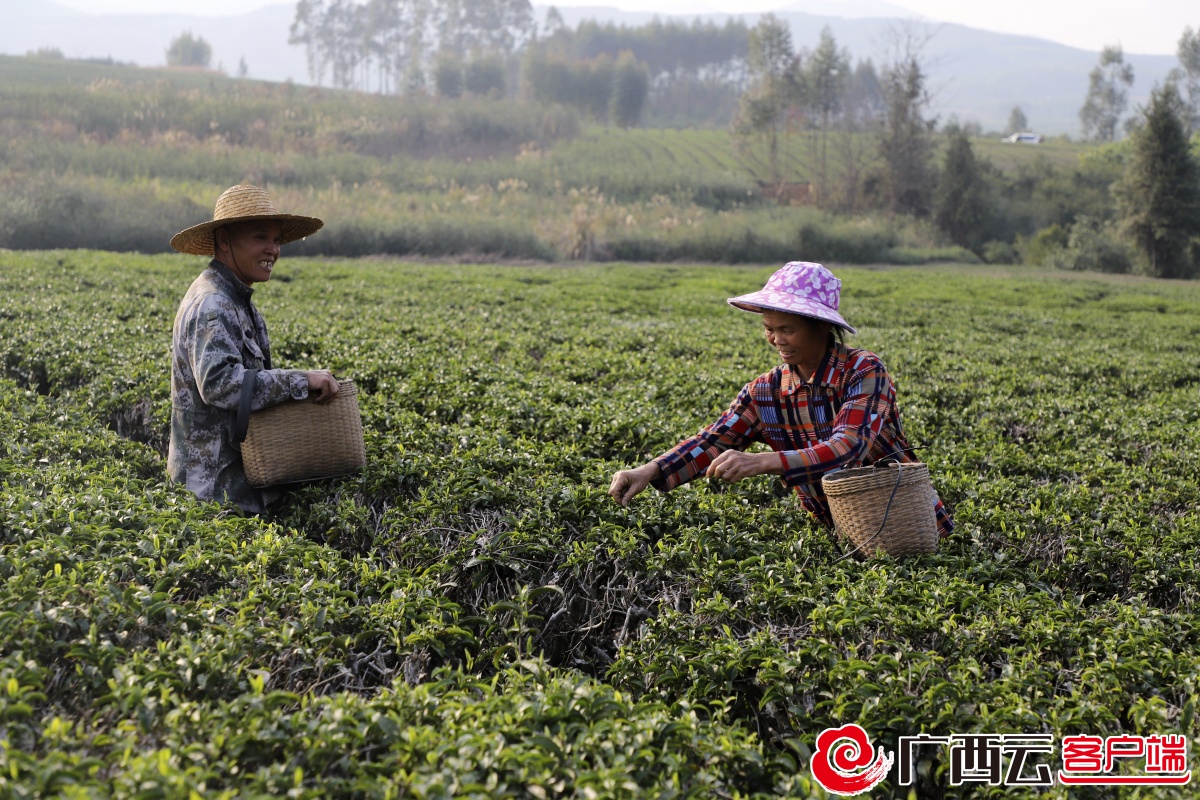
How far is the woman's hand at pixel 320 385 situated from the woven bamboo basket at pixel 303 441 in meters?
0.07

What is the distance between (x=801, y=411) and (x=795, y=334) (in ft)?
1.35

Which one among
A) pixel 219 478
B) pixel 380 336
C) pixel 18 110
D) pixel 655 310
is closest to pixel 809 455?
pixel 219 478

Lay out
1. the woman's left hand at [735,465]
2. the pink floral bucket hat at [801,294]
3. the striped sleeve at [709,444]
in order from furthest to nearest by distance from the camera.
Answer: the striped sleeve at [709,444], the pink floral bucket hat at [801,294], the woman's left hand at [735,465]

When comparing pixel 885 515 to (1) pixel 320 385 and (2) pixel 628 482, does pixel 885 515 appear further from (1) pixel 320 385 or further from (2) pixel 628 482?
(1) pixel 320 385

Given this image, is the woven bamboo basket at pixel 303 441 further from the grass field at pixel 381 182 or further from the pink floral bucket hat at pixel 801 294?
the grass field at pixel 381 182

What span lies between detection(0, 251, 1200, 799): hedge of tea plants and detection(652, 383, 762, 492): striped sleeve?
1.00 ft

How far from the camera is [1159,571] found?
4191 millimetres

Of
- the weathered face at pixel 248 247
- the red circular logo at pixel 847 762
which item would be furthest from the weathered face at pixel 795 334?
the weathered face at pixel 248 247

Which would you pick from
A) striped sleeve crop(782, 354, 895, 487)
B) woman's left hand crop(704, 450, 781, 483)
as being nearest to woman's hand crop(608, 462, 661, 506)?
woman's left hand crop(704, 450, 781, 483)

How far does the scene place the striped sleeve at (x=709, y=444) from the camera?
404 cm

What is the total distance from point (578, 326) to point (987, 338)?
5.82m

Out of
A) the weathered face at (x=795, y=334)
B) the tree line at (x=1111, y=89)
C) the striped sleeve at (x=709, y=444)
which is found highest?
the tree line at (x=1111, y=89)

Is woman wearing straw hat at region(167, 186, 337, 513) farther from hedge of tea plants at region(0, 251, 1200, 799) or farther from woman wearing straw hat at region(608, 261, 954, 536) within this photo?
woman wearing straw hat at region(608, 261, 954, 536)

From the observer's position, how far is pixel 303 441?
454cm
